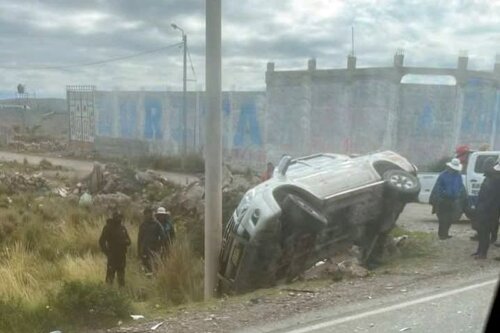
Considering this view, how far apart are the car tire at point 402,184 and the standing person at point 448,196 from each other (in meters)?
1.01

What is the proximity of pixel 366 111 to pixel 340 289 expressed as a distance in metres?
11.0

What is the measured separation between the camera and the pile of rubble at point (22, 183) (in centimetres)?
2054

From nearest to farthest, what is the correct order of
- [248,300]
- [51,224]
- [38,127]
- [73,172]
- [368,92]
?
1. [248,300]
2. [51,224]
3. [368,92]
4. [73,172]
5. [38,127]

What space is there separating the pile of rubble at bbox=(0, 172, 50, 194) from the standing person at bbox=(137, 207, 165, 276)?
11116mm

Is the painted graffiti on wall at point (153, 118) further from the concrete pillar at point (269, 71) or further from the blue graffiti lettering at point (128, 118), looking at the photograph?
the concrete pillar at point (269, 71)

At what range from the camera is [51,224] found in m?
14.4

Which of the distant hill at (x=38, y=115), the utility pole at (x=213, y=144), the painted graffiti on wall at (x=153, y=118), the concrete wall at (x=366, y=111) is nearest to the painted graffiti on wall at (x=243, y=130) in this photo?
the concrete wall at (x=366, y=111)

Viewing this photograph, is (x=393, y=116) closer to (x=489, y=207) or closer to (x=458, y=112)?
(x=458, y=112)

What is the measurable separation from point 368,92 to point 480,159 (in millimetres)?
5914

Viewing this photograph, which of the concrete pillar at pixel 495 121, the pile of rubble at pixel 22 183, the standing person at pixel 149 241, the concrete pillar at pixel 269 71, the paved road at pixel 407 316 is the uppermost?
the concrete pillar at pixel 269 71

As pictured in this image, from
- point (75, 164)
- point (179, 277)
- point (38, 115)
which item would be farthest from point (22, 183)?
point (38, 115)

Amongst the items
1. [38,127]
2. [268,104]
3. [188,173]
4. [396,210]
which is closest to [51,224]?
[188,173]

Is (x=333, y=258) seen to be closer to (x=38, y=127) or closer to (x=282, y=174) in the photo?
(x=282, y=174)

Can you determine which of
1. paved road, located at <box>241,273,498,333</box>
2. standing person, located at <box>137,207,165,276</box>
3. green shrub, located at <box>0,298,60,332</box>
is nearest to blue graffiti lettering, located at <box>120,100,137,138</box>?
standing person, located at <box>137,207,165,276</box>
